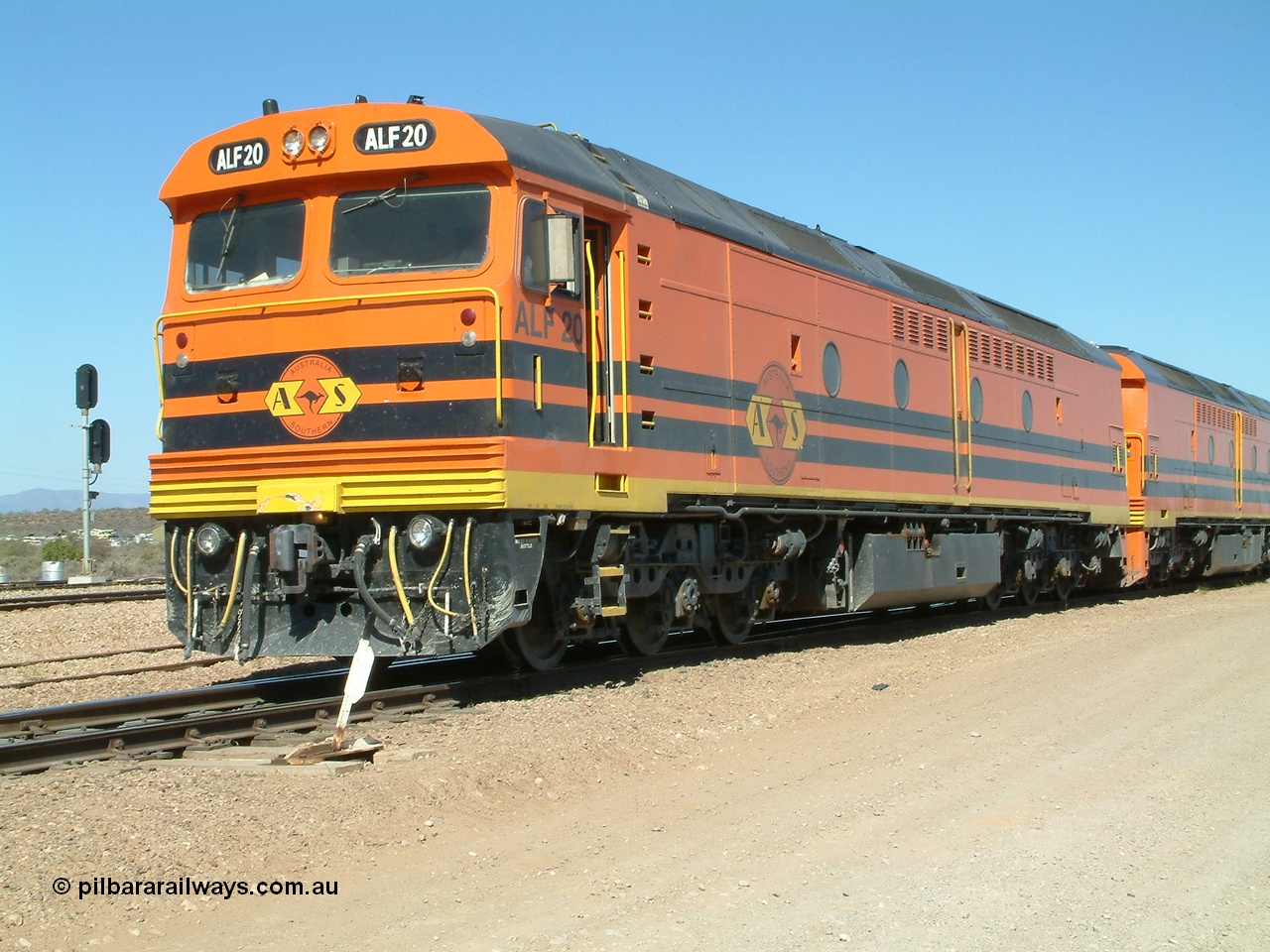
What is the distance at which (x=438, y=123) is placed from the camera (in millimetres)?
8852

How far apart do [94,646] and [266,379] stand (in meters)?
6.87

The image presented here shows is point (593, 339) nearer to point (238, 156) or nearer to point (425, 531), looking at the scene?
point (425, 531)

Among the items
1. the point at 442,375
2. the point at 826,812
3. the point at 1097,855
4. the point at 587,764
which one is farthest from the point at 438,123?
the point at 1097,855

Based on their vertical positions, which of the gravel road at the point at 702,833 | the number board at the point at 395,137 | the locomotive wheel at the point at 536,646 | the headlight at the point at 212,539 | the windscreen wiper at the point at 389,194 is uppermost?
the number board at the point at 395,137

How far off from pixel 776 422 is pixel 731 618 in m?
2.01

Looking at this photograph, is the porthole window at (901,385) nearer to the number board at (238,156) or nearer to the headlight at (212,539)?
the number board at (238,156)

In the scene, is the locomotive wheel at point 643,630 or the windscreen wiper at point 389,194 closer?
the windscreen wiper at point 389,194

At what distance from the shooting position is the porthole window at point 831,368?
13.1 metres

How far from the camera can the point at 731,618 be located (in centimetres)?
1267

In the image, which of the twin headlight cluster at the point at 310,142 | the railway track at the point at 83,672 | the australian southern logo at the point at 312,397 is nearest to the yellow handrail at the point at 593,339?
the australian southern logo at the point at 312,397

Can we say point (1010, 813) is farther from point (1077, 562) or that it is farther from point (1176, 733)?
point (1077, 562)

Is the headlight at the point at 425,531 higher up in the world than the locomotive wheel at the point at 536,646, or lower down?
higher up

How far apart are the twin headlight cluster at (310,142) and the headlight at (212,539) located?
2.68 meters

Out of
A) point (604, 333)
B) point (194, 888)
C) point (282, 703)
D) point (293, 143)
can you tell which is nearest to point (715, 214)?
point (604, 333)
